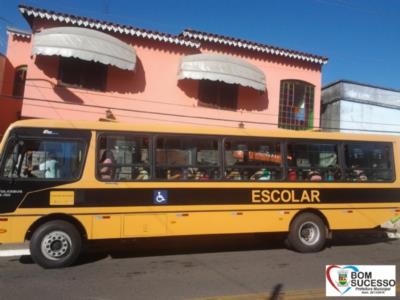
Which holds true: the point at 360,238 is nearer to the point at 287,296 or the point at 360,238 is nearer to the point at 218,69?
the point at 287,296

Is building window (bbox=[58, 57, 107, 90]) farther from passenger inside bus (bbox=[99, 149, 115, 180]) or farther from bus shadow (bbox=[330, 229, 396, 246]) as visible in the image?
bus shadow (bbox=[330, 229, 396, 246])

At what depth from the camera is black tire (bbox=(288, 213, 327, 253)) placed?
30.3 ft

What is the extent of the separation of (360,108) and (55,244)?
15.3 m

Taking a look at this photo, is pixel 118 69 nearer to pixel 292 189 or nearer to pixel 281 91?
pixel 281 91

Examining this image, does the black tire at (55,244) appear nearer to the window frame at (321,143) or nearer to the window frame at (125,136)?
the window frame at (125,136)

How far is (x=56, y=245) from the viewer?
7.54 m

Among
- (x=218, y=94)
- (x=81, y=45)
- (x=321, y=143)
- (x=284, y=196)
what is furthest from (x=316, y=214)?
(x=81, y=45)

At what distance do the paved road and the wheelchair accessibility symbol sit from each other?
113 cm

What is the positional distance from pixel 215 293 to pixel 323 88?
1573 centimetres

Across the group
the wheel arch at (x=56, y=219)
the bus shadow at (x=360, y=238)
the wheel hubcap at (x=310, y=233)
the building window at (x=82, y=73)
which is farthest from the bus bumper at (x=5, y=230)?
the building window at (x=82, y=73)

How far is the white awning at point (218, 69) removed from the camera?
14352 millimetres

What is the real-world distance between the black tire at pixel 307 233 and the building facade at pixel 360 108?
9776 millimetres

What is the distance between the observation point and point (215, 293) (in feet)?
19.9

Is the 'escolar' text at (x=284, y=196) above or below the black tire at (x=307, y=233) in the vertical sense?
above
